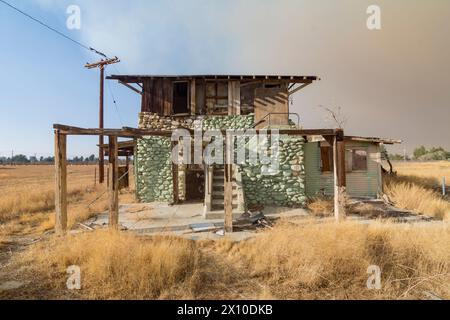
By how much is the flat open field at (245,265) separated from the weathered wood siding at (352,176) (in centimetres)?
534

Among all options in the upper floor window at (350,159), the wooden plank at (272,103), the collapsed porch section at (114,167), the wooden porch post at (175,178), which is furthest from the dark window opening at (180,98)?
the upper floor window at (350,159)

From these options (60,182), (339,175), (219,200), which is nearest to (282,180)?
(219,200)

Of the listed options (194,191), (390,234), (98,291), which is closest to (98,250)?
(98,291)

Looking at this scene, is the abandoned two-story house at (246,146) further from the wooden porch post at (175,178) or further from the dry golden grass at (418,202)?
the dry golden grass at (418,202)

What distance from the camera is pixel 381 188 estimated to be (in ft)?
38.5

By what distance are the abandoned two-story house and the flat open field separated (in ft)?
15.6

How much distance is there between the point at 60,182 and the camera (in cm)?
666

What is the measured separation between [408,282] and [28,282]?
6.96 meters

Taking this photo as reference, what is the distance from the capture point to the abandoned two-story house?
10664mm

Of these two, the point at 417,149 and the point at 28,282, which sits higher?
the point at 417,149

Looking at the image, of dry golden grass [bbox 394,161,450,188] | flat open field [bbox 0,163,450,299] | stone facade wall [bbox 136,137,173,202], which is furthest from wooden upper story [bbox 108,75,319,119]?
dry golden grass [bbox 394,161,450,188]

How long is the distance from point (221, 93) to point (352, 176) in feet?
26.0
